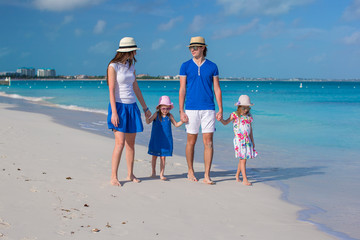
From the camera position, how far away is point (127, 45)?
484 cm

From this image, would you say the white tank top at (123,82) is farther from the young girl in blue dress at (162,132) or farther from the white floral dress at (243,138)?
the white floral dress at (243,138)

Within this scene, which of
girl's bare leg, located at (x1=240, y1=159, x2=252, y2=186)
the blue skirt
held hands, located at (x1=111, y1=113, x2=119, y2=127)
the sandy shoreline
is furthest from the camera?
girl's bare leg, located at (x1=240, y1=159, x2=252, y2=186)

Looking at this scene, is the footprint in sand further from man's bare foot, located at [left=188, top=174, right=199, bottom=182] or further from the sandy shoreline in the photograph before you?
man's bare foot, located at [left=188, top=174, right=199, bottom=182]

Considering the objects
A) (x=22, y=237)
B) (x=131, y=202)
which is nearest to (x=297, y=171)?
(x=131, y=202)

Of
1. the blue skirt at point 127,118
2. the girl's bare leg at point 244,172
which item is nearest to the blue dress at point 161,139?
the blue skirt at point 127,118

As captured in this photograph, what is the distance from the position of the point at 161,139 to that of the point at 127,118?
0.78 metres

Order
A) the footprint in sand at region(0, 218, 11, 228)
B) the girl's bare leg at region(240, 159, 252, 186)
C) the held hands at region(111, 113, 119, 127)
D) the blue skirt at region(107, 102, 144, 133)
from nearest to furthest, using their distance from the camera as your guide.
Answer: the footprint in sand at region(0, 218, 11, 228)
the held hands at region(111, 113, 119, 127)
the blue skirt at region(107, 102, 144, 133)
the girl's bare leg at region(240, 159, 252, 186)

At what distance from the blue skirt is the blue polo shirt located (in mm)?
827

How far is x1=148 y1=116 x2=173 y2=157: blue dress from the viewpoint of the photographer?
5512mm

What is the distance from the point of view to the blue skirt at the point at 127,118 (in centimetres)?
488

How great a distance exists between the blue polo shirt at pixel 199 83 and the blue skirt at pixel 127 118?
827 millimetres

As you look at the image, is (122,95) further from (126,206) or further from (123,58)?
(126,206)

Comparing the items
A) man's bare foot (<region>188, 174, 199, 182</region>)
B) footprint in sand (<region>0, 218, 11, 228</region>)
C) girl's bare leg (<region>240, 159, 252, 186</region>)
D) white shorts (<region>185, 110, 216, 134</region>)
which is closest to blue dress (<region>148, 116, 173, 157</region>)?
white shorts (<region>185, 110, 216, 134</region>)

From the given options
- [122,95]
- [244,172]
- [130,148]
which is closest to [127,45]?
[122,95]
